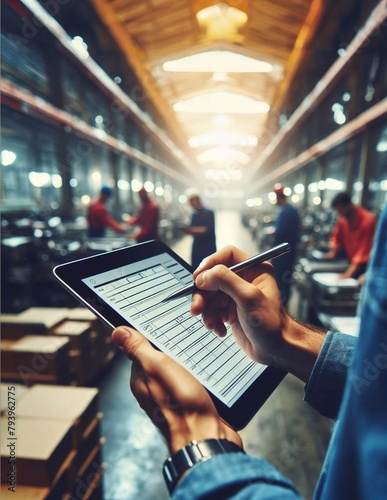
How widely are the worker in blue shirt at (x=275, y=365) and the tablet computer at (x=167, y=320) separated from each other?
34 mm

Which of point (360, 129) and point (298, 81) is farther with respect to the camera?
point (298, 81)

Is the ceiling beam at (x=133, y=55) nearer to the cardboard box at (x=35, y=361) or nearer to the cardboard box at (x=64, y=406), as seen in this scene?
the cardboard box at (x=35, y=361)

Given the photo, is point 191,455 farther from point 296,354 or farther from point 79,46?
point 79,46

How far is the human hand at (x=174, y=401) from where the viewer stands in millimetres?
538

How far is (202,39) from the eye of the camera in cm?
817

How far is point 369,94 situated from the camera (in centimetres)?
555

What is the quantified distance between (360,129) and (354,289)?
3.21 metres

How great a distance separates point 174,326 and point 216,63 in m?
10.7

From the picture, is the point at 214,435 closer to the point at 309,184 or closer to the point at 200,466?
the point at 200,466

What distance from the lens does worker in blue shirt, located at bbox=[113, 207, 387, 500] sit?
0.36 m

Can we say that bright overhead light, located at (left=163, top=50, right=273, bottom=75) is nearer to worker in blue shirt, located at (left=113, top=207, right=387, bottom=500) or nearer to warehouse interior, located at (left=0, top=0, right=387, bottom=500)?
warehouse interior, located at (left=0, top=0, right=387, bottom=500)

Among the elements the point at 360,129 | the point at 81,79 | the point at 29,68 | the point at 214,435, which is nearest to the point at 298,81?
the point at 360,129

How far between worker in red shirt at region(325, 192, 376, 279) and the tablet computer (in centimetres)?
297

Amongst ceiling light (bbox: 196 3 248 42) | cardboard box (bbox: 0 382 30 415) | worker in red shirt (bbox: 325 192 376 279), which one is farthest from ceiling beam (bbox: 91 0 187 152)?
cardboard box (bbox: 0 382 30 415)
